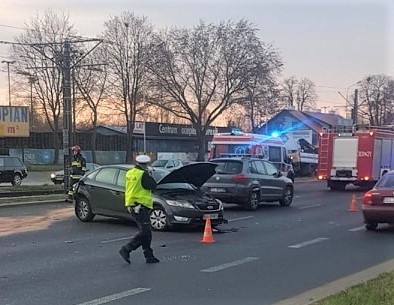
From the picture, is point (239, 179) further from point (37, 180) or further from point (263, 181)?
point (37, 180)

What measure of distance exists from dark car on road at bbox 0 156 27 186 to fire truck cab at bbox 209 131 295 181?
1065 cm

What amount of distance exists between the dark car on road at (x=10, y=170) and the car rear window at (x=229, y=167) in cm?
1645

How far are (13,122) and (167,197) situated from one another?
3391 cm

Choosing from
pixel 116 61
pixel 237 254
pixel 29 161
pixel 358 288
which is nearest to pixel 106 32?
pixel 116 61

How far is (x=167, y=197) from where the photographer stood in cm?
1391

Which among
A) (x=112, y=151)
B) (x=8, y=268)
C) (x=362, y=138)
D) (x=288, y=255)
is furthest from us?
(x=112, y=151)

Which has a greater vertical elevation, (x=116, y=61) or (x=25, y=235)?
(x=116, y=61)

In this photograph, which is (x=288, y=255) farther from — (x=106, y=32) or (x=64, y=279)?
(x=106, y=32)

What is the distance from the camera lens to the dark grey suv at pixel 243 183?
749 inches

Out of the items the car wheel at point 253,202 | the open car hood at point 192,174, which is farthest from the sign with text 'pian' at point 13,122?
the open car hood at point 192,174

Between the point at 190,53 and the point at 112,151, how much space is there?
17.8 m

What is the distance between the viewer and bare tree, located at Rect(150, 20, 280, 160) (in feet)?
188

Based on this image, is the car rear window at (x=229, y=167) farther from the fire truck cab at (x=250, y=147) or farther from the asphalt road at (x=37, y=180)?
the asphalt road at (x=37, y=180)

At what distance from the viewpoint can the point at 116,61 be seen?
5709 centimetres
